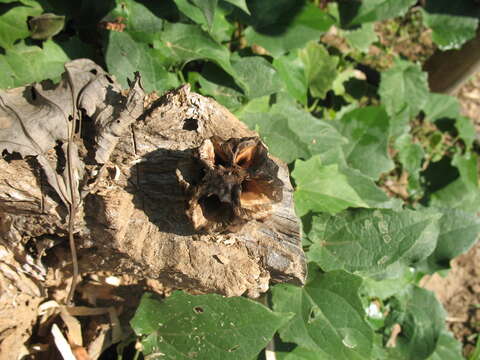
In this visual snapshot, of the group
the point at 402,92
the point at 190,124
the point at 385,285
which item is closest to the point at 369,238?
the point at 385,285

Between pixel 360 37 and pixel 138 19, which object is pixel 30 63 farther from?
pixel 360 37

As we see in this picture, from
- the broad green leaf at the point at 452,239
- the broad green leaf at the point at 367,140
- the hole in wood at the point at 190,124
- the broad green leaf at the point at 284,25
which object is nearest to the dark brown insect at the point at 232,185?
the hole in wood at the point at 190,124

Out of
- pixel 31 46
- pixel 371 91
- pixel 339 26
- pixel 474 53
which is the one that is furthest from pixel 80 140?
pixel 474 53

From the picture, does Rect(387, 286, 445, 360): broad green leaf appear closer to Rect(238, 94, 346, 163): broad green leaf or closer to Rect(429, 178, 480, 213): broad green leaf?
Rect(429, 178, 480, 213): broad green leaf

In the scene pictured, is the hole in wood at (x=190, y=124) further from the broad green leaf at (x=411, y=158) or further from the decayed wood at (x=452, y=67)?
the decayed wood at (x=452, y=67)

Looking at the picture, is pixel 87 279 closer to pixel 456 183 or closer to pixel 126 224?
pixel 126 224

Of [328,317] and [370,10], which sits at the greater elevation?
[370,10]

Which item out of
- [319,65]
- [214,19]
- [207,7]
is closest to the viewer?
[207,7]

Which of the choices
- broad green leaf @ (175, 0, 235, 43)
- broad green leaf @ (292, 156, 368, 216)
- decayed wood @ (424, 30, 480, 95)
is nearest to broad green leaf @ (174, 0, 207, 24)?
broad green leaf @ (175, 0, 235, 43)
